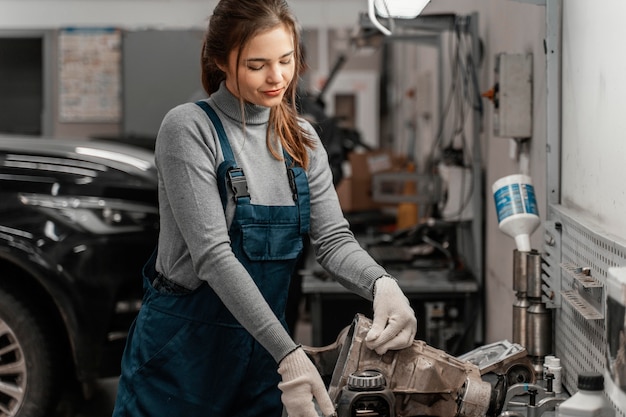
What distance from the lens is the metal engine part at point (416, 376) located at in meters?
1.73

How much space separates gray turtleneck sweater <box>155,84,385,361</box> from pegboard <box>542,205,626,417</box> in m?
0.41

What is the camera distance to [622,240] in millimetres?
1672

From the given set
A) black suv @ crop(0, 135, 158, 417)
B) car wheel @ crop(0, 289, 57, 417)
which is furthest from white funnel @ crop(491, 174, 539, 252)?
car wheel @ crop(0, 289, 57, 417)

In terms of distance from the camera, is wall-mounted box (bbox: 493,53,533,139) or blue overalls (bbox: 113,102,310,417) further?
wall-mounted box (bbox: 493,53,533,139)

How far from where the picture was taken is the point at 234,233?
1.89 metres

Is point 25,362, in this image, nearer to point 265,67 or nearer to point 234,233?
point 234,233

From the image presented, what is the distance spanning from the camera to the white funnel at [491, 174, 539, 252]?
7.27 feet

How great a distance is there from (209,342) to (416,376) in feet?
1.51

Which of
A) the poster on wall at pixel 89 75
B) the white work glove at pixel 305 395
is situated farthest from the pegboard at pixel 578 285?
the poster on wall at pixel 89 75

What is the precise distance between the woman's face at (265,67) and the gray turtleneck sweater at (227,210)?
7cm

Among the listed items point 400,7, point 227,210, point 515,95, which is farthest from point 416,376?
point 515,95

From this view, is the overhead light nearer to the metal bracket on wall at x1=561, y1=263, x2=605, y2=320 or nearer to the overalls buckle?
the overalls buckle

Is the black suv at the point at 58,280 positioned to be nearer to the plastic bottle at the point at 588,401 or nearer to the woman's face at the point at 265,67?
the woman's face at the point at 265,67

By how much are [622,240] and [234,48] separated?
0.83 meters
